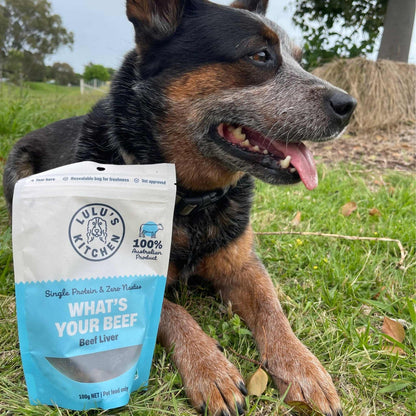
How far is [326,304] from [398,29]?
757cm

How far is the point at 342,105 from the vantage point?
5.89 ft

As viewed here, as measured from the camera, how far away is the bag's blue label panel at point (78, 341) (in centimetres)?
125

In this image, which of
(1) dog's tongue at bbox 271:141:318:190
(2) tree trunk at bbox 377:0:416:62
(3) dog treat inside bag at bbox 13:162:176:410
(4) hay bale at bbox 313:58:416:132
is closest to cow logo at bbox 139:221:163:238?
(3) dog treat inside bag at bbox 13:162:176:410

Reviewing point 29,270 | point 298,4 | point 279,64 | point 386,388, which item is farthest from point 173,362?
point 298,4

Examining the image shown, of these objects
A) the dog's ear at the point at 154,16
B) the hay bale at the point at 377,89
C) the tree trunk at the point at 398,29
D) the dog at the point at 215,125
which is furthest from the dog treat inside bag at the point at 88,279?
the tree trunk at the point at 398,29

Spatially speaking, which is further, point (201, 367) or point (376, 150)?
point (376, 150)

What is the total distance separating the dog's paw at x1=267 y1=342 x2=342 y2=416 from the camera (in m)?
1.39

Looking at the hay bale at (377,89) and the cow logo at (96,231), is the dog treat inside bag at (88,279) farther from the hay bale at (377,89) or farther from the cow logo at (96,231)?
the hay bale at (377,89)

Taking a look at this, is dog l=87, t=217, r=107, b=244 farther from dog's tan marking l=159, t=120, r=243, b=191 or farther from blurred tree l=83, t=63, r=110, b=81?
blurred tree l=83, t=63, r=110, b=81

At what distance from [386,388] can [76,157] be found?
6.04 ft

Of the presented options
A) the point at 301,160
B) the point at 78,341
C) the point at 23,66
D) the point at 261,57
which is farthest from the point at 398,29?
the point at 78,341

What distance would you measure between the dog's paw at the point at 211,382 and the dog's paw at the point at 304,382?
0.54 feet

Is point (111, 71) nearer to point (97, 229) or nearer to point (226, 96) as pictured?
point (226, 96)

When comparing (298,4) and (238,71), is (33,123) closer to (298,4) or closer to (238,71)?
(238,71)
